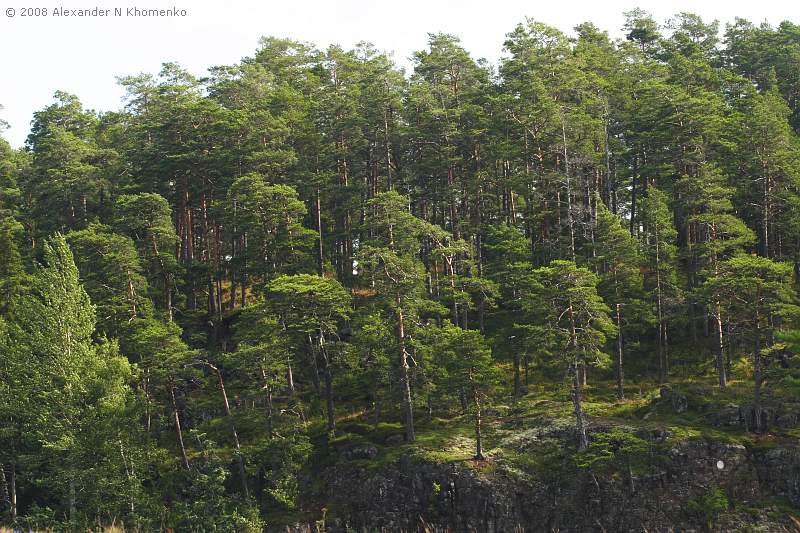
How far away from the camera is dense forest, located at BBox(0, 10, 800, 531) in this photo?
3278 centimetres

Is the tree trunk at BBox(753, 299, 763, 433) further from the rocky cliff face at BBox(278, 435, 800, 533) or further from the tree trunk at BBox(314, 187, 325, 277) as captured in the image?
the tree trunk at BBox(314, 187, 325, 277)

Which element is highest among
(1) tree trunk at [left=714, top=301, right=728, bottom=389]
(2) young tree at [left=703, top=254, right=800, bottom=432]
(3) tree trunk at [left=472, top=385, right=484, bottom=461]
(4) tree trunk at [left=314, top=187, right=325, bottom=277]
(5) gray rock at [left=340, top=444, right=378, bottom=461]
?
(4) tree trunk at [left=314, top=187, right=325, bottom=277]

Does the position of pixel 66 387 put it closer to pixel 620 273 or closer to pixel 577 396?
pixel 577 396

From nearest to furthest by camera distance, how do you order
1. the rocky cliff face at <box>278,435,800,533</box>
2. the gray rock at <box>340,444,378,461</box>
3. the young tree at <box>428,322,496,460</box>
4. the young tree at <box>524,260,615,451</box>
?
the rocky cliff face at <box>278,435,800,533</box> → the young tree at <box>428,322,496,460</box> → the young tree at <box>524,260,615,451</box> → the gray rock at <box>340,444,378,461</box>

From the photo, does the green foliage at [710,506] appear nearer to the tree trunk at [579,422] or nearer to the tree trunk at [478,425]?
the tree trunk at [579,422]

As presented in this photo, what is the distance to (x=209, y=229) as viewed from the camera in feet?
195

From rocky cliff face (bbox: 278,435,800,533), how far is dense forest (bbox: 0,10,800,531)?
3.31 feet

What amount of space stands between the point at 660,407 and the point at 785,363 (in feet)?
24.3

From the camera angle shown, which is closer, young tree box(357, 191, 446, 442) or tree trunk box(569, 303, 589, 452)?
tree trunk box(569, 303, 589, 452)

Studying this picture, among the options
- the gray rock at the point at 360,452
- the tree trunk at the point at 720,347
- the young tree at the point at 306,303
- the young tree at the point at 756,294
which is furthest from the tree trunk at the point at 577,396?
the young tree at the point at 306,303

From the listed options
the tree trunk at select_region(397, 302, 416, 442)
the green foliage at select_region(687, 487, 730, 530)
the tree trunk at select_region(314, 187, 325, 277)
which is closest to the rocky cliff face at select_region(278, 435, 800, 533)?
the green foliage at select_region(687, 487, 730, 530)

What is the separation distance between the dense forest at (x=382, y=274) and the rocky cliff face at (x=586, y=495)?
3.31 feet

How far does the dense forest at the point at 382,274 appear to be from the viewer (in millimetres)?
32781

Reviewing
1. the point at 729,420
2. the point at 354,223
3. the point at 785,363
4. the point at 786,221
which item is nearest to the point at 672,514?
the point at 729,420
